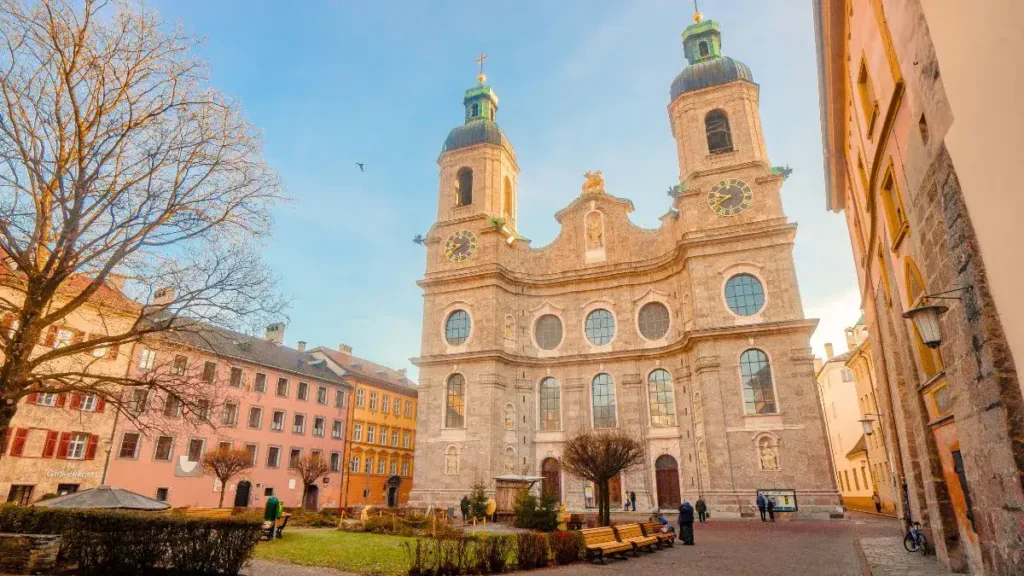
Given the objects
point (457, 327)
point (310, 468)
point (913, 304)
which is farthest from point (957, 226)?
point (310, 468)

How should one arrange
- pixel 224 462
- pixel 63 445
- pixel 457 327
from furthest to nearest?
pixel 457 327 < pixel 224 462 < pixel 63 445

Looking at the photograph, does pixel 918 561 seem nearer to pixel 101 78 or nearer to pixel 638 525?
pixel 638 525

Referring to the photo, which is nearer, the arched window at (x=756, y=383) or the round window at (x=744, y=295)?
the arched window at (x=756, y=383)

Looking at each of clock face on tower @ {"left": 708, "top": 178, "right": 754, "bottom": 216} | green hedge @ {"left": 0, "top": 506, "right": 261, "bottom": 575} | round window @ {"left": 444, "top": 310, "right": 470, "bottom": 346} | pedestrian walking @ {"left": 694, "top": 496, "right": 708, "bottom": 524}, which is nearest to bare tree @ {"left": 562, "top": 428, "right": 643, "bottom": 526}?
pedestrian walking @ {"left": 694, "top": 496, "right": 708, "bottom": 524}

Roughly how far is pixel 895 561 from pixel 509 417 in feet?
72.9

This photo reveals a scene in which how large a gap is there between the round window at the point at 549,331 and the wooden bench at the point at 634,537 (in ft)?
65.3

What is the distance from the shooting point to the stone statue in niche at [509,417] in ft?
103

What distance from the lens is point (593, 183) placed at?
36.0 metres

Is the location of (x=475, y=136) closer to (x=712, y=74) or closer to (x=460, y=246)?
(x=460, y=246)

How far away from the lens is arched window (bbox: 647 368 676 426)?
29794mm

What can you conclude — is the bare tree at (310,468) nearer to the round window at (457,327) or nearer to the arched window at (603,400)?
the round window at (457,327)

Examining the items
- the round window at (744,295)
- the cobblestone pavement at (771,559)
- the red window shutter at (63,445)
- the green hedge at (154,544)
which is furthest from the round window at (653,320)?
the red window shutter at (63,445)

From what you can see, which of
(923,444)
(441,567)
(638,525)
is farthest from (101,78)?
(923,444)

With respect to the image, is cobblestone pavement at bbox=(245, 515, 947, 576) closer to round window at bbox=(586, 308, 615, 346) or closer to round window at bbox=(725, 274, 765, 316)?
round window at bbox=(725, 274, 765, 316)
